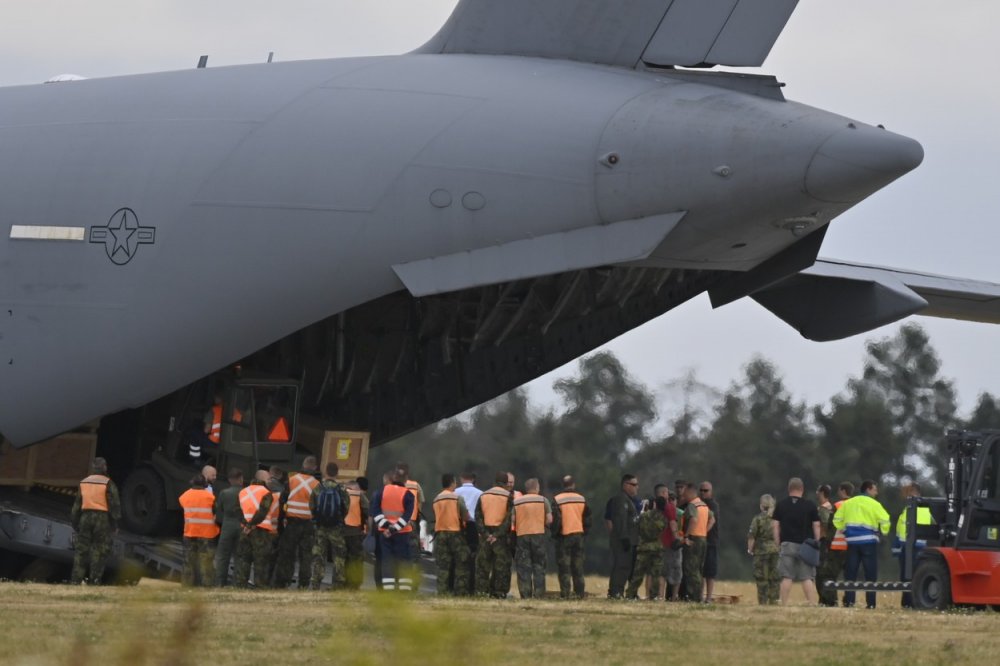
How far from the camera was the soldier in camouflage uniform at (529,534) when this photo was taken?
16.0m

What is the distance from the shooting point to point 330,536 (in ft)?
51.9

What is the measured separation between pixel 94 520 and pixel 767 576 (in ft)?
23.3

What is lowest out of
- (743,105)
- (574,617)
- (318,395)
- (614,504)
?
(574,617)

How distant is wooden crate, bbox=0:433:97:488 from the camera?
17.1 metres

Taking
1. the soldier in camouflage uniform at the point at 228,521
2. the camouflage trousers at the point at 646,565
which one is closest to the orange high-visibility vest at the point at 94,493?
the soldier in camouflage uniform at the point at 228,521

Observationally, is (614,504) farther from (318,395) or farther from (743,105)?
(743,105)

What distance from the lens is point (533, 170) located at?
14.6m

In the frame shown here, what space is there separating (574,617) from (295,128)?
571 centimetres

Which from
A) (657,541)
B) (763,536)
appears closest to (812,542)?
(763,536)

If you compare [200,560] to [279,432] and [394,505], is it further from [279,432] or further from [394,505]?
[394,505]

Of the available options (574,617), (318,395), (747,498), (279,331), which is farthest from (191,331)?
(747,498)

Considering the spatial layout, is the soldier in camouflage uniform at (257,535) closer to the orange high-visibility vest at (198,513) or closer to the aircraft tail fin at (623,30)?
the orange high-visibility vest at (198,513)

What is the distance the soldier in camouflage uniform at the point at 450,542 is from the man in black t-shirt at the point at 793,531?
3389mm

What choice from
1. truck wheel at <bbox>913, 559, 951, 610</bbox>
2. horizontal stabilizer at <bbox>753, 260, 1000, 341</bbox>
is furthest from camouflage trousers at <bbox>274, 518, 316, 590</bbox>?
truck wheel at <bbox>913, 559, 951, 610</bbox>
